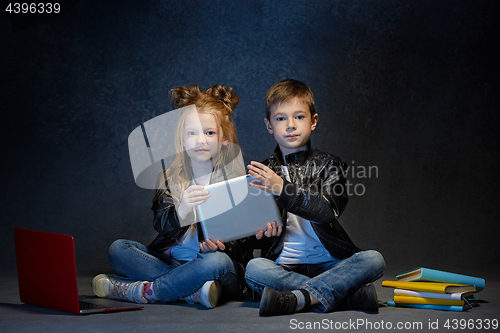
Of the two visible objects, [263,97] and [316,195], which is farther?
[263,97]

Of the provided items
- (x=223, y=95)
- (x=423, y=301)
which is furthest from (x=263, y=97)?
(x=423, y=301)

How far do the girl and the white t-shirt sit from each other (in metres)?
0.17

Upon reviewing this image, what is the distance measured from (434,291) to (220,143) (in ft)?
2.77

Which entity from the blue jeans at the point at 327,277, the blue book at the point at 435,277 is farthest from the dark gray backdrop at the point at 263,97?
the blue jeans at the point at 327,277

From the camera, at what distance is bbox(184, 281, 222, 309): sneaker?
1628 mm

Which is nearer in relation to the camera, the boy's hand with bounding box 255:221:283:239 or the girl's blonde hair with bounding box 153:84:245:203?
the boy's hand with bounding box 255:221:283:239

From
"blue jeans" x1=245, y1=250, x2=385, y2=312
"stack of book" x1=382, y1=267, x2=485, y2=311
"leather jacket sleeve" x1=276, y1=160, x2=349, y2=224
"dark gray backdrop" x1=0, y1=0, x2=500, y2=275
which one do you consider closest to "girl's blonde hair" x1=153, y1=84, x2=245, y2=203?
"leather jacket sleeve" x1=276, y1=160, x2=349, y2=224

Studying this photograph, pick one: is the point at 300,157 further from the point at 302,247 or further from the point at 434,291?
the point at 434,291

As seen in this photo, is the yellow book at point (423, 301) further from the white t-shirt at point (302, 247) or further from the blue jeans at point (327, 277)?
the white t-shirt at point (302, 247)

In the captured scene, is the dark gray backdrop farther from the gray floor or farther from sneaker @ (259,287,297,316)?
sneaker @ (259,287,297,316)

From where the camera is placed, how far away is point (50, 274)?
154cm

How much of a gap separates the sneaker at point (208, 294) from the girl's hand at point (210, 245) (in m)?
0.11

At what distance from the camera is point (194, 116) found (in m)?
1.82

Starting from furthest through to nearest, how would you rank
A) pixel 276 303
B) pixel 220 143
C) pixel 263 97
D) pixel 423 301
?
pixel 263 97 < pixel 220 143 < pixel 423 301 < pixel 276 303
